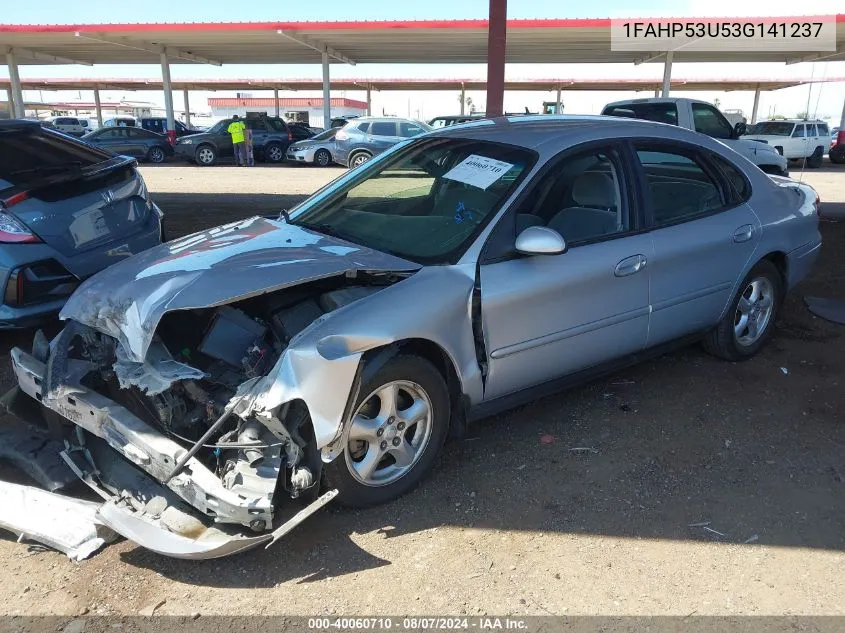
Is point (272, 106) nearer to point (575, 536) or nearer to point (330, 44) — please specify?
point (330, 44)

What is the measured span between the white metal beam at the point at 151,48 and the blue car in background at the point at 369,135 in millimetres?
10494

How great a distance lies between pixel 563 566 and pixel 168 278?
81.0 inches

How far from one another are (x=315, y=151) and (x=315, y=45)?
6441 millimetres

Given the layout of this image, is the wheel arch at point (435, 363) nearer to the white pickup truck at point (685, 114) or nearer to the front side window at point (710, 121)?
the white pickup truck at point (685, 114)

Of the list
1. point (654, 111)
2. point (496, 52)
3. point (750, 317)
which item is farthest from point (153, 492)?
point (654, 111)

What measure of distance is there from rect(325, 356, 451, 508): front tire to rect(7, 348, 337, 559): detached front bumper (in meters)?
0.21

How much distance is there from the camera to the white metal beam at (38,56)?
91.0 ft

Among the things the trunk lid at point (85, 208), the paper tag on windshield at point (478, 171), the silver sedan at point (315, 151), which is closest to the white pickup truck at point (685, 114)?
the paper tag on windshield at point (478, 171)

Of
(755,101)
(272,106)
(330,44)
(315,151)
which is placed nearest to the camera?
(315,151)

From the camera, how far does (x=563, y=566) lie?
2619 mm

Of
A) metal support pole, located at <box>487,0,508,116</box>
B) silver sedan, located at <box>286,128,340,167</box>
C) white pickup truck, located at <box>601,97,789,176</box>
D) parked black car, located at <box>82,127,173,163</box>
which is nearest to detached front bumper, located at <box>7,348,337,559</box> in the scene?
metal support pole, located at <box>487,0,508,116</box>

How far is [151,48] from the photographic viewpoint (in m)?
26.6

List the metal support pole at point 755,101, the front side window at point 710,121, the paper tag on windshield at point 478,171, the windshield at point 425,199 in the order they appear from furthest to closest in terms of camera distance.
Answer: the metal support pole at point 755,101 → the front side window at point 710,121 → the paper tag on windshield at point 478,171 → the windshield at point 425,199

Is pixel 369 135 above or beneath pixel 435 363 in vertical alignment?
above
